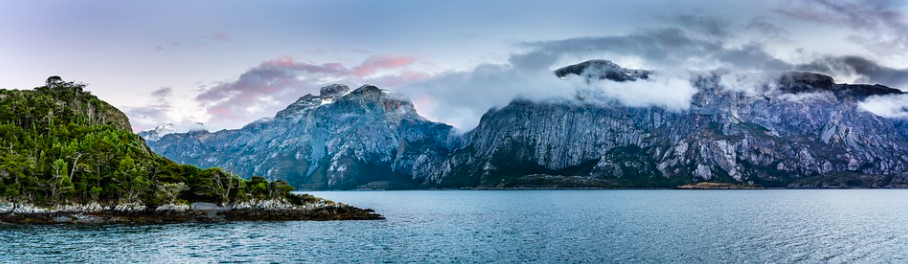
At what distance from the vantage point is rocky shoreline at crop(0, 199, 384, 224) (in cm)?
11888

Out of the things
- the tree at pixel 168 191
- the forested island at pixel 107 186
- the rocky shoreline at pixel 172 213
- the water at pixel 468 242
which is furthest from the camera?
the tree at pixel 168 191

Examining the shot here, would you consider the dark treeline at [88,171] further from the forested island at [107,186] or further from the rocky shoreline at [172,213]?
the rocky shoreline at [172,213]

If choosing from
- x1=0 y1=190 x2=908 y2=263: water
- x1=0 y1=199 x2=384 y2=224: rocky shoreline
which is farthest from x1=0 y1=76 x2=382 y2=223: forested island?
x1=0 y1=190 x2=908 y2=263: water

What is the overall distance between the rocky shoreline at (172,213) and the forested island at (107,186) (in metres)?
0.17

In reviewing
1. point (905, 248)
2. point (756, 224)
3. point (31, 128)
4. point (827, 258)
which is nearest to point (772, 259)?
point (827, 258)

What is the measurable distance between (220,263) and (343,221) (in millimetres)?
→ 61924

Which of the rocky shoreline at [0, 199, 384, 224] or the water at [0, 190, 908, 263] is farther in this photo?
the rocky shoreline at [0, 199, 384, 224]

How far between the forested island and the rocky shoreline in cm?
17

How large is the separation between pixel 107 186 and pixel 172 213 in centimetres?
1869

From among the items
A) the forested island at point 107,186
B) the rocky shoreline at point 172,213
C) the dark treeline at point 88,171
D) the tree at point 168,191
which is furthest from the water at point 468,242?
the dark treeline at point 88,171

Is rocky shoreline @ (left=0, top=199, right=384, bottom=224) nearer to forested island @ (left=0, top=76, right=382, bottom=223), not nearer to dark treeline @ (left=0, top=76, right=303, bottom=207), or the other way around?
forested island @ (left=0, top=76, right=382, bottom=223)

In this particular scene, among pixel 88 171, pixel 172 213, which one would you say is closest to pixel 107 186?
pixel 88 171

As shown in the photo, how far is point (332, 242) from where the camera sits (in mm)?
94438

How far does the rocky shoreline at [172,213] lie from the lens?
119 metres
